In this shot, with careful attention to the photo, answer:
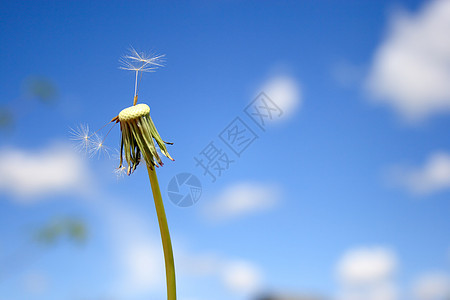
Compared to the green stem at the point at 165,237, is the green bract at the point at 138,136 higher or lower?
higher

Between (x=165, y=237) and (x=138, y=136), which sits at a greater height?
(x=138, y=136)

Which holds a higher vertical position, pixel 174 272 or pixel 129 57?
pixel 129 57

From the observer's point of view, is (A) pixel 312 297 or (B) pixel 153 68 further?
(A) pixel 312 297

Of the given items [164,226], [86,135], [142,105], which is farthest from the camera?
[86,135]

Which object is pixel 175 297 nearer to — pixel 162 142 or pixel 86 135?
pixel 162 142

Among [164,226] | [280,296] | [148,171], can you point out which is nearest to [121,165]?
[148,171]
